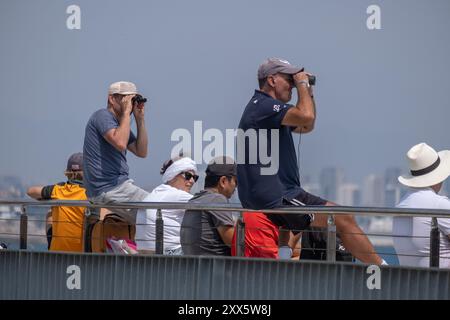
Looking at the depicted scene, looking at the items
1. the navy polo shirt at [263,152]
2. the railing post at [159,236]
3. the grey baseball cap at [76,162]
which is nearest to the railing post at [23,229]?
the grey baseball cap at [76,162]

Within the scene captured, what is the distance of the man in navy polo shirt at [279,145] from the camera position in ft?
37.3

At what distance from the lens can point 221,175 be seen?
1284 centimetres

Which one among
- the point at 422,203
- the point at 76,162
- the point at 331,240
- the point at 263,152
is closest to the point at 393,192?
the point at 76,162

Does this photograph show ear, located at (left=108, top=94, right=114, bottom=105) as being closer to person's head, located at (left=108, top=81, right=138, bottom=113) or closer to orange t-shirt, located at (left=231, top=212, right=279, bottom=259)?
person's head, located at (left=108, top=81, right=138, bottom=113)

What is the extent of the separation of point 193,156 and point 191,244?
69.4 inches

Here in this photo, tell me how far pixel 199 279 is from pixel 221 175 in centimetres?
114

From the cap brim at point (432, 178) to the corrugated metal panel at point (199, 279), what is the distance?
4.89 feet

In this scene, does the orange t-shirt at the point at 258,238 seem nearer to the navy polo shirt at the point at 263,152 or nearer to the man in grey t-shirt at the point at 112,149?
the navy polo shirt at the point at 263,152

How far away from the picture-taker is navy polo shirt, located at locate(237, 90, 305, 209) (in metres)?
11.4

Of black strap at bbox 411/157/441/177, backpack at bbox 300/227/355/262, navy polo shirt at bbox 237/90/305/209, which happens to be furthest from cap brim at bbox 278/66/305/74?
black strap at bbox 411/157/441/177

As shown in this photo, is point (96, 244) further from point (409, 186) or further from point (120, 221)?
point (409, 186)
